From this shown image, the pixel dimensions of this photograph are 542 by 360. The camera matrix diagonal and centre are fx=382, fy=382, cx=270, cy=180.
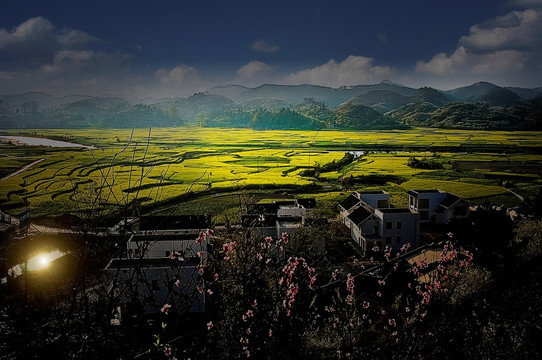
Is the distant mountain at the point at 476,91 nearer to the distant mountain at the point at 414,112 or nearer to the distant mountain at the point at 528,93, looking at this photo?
the distant mountain at the point at 528,93

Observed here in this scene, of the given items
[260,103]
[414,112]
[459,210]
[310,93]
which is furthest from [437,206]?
[260,103]

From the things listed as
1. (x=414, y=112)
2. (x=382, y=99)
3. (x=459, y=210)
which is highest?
(x=382, y=99)

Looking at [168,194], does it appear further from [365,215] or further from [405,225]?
[405,225]

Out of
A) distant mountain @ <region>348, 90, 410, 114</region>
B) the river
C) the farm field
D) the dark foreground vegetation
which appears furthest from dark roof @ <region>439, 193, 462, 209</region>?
distant mountain @ <region>348, 90, 410, 114</region>

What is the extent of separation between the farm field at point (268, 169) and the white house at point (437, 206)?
1486mm

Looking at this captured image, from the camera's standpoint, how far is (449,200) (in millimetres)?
9844

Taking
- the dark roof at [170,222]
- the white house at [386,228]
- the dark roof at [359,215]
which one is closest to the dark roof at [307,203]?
the dark roof at [359,215]

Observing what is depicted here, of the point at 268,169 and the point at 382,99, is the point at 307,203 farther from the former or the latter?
the point at 382,99

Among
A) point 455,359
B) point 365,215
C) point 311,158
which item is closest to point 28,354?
point 455,359

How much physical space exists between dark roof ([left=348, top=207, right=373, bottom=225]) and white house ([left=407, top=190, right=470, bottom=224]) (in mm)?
1978

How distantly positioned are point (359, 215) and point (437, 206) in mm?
2605

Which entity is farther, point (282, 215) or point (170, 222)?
point (282, 215)

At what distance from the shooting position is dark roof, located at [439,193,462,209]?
968cm

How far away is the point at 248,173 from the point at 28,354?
42.0 feet
